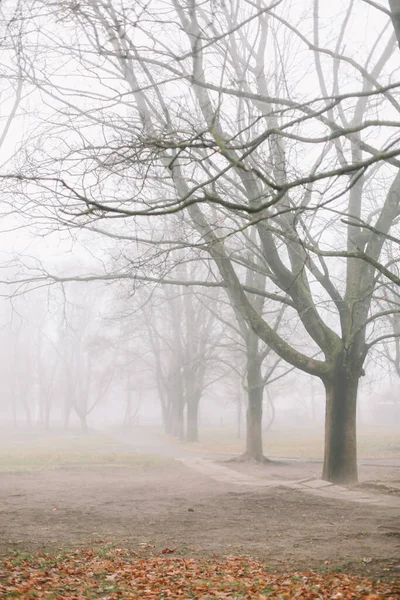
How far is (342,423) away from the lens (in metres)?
12.9

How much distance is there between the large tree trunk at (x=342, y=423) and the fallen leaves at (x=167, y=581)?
6.62 meters

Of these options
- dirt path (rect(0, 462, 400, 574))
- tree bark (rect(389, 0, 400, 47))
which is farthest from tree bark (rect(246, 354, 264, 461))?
tree bark (rect(389, 0, 400, 47))

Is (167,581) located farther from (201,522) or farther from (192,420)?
(192,420)

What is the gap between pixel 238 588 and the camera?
5453 mm

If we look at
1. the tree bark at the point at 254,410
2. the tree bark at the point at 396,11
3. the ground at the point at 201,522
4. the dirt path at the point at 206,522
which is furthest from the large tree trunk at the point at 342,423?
the tree bark at the point at 396,11

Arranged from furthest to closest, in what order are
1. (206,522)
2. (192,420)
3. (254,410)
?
(192,420) < (254,410) < (206,522)

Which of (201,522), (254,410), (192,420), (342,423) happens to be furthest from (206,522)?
(192,420)

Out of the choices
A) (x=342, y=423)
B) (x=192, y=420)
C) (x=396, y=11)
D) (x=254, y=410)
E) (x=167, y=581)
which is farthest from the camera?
(x=192, y=420)

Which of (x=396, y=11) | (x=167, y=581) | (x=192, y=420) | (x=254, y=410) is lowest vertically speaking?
(x=192, y=420)

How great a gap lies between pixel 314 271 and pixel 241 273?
1729 cm

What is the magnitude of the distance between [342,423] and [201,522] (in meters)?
4.79

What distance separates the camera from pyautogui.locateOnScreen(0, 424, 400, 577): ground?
7.05m

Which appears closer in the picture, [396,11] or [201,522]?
[396,11]

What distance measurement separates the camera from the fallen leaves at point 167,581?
5.13m
